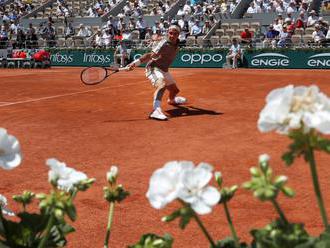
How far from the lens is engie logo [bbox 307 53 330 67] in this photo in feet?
77.9

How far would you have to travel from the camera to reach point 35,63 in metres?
29.3

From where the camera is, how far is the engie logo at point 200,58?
27.1 m

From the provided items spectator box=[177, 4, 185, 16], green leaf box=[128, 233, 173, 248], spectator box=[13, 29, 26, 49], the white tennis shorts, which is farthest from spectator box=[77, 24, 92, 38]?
green leaf box=[128, 233, 173, 248]

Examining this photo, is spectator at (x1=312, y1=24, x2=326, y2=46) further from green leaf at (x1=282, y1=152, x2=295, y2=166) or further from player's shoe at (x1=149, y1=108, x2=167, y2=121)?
green leaf at (x1=282, y1=152, x2=295, y2=166)

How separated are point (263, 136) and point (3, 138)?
7418 millimetres

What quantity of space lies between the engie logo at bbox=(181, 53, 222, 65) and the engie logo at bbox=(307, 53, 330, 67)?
4633 millimetres

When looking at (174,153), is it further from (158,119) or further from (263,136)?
(158,119)

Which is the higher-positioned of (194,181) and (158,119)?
(194,181)

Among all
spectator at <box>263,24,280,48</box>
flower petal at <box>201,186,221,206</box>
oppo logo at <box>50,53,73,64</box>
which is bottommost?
oppo logo at <box>50,53,73,64</box>

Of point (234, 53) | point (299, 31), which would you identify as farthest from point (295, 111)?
point (299, 31)

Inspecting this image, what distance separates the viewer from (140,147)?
827cm

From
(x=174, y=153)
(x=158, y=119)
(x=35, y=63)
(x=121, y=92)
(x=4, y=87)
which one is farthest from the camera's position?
(x=35, y=63)

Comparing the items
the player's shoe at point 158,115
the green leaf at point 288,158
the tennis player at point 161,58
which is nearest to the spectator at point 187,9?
the tennis player at point 161,58

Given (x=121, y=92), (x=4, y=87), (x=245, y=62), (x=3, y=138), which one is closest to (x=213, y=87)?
(x=121, y=92)
